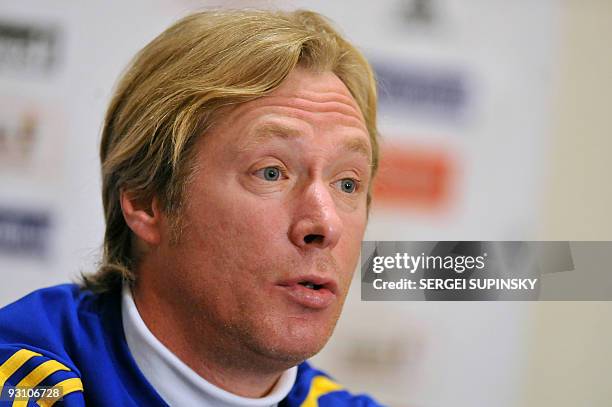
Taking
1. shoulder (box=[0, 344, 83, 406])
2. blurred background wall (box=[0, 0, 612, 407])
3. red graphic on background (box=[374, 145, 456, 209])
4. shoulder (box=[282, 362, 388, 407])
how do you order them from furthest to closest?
red graphic on background (box=[374, 145, 456, 209]), blurred background wall (box=[0, 0, 612, 407]), shoulder (box=[282, 362, 388, 407]), shoulder (box=[0, 344, 83, 406])

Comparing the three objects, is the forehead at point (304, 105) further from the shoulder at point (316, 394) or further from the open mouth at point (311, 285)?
the shoulder at point (316, 394)

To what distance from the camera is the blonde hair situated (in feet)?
3.89

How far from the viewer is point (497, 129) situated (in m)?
2.33

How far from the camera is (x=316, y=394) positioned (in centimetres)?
144

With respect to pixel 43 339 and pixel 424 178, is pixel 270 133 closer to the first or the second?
pixel 43 339

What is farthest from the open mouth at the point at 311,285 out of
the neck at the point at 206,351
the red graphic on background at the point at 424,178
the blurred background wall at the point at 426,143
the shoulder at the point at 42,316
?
the red graphic on background at the point at 424,178

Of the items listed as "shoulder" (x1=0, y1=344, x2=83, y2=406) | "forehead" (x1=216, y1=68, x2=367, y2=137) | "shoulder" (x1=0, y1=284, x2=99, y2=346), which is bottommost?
"shoulder" (x1=0, y1=344, x2=83, y2=406)

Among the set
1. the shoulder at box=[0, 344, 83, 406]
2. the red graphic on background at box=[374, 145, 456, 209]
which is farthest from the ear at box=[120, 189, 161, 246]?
the red graphic on background at box=[374, 145, 456, 209]

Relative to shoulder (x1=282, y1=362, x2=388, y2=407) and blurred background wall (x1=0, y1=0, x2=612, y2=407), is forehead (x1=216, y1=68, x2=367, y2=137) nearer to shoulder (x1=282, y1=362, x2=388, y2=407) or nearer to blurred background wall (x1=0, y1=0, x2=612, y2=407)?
shoulder (x1=282, y1=362, x2=388, y2=407)

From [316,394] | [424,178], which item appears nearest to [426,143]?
[424,178]

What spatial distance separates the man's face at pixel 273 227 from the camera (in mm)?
1105

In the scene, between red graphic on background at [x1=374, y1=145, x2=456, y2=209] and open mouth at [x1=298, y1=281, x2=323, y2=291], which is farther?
red graphic on background at [x1=374, y1=145, x2=456, y2=209]

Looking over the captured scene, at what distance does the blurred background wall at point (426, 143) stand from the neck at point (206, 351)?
3.14 ft

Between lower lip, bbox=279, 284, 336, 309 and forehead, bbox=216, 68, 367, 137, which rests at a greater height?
forehead, bbox=216, 68, 367, 137
